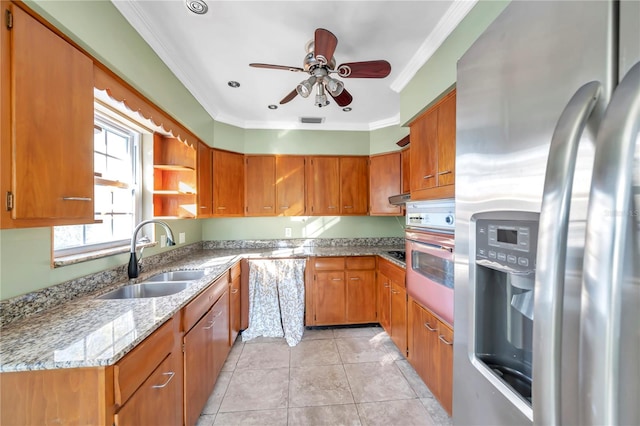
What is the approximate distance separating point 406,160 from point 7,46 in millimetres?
3013

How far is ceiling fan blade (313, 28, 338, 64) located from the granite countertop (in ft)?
5.36

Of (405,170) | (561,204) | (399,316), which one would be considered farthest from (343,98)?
(399,316)

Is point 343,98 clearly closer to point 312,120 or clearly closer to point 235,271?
point 312,120

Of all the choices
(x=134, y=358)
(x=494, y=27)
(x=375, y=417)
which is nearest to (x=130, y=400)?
(x=134, y=358)

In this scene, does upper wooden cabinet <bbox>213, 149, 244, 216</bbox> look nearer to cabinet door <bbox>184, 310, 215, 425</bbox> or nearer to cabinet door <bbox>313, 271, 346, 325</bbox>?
cabinet door <bbox>313, 271, 346, 325</bbox>

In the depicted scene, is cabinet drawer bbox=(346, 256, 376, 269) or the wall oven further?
cabinet drawer bbox=(346, 256, 376, 269)

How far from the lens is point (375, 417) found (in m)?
1.67

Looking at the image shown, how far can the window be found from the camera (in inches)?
62.9

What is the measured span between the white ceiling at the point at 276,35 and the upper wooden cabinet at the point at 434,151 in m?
0.46

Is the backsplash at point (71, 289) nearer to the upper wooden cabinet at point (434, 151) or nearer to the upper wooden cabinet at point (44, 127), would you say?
the upper wooden cabinet at point (44, 127)

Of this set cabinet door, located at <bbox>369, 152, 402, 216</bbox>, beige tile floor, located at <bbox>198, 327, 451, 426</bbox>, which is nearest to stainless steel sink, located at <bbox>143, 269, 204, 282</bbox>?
beige tile floor, located at <bbox>198, 327, 451, 426</bbox>

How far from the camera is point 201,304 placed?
1.61m

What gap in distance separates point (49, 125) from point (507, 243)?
1.67 m

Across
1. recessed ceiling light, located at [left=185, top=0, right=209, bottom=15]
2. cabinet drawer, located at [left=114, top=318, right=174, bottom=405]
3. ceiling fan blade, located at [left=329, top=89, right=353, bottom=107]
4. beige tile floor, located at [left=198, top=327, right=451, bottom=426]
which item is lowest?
beige tile floor, located at [left=198, top=327, right=451, bottom=426]
